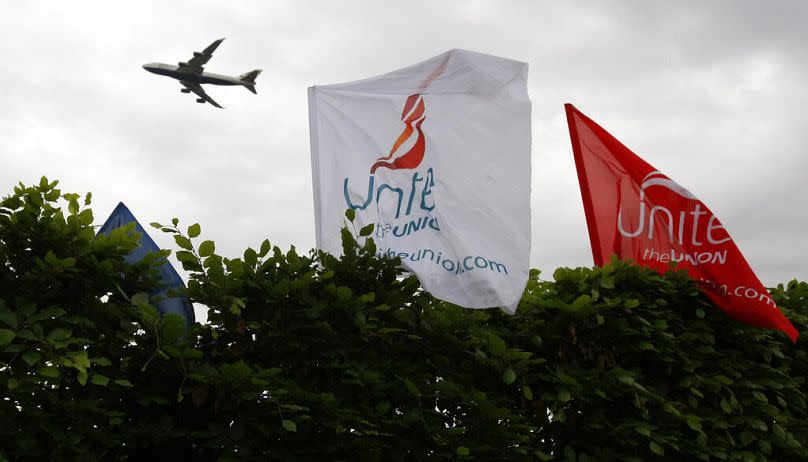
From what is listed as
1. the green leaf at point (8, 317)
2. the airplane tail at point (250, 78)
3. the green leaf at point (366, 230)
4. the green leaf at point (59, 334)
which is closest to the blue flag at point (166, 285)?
the green leaf at point (59, 334)

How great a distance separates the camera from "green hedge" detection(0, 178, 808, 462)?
517 centimetres

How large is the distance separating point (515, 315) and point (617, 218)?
1.82m

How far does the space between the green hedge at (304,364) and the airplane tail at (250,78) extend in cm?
3016

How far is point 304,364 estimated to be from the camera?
5828 millimetres

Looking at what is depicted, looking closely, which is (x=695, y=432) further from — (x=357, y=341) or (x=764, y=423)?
(x=357, y=341)

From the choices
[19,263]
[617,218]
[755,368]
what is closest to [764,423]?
[755,368]

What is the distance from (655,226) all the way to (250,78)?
98.3 feet

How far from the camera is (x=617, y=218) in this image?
8359mm

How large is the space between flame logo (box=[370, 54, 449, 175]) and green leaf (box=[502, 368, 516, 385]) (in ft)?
5.98

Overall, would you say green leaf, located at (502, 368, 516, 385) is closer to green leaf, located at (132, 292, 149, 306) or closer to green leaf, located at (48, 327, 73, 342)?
green leaf, located at (132, 292, 149, 306)

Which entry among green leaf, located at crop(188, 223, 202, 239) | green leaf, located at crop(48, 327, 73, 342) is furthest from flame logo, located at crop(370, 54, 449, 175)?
green leaf, located at crop(48, 327, 73, 342)

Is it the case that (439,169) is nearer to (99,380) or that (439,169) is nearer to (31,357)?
(99,380)

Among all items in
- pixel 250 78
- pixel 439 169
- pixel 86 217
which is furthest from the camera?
pixel 250 78

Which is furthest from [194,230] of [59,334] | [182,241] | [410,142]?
[410,142]
